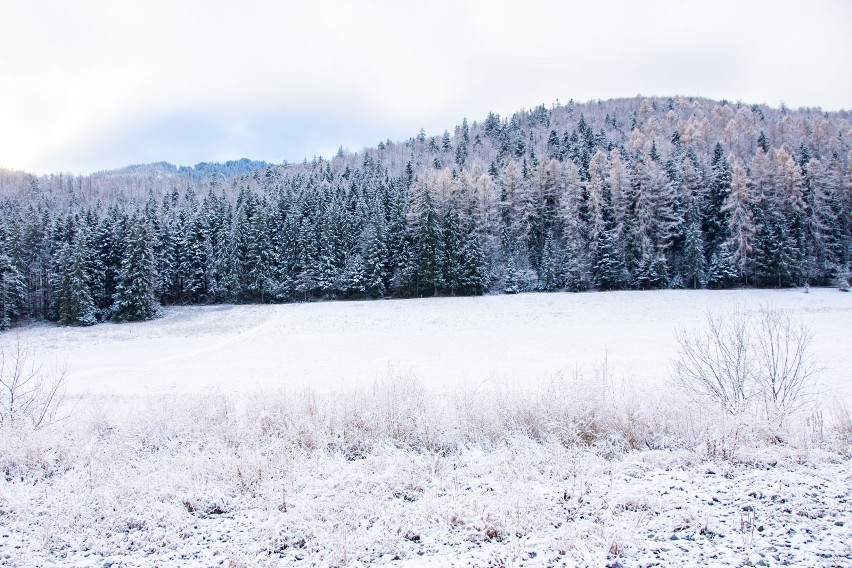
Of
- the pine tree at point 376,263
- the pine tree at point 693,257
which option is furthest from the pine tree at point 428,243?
the pine tree at point 693,257

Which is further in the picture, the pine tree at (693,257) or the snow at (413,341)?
the pine tree at (693,257)

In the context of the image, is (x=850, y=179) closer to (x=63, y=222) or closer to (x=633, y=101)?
(x=63, y=222)

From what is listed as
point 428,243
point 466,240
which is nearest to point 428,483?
point 428,243

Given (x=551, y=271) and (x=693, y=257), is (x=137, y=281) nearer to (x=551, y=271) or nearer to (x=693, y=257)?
(x=551, y=271)

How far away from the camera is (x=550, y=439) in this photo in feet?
24.7

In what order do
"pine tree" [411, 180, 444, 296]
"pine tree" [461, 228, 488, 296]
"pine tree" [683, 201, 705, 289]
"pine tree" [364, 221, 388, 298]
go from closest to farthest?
"pine tree" [683, 201, 705, 289], "pine tree" [461, 228, 488, 296], "pine tree" [411, 180, 444, 296], "pine tree" [364, 221, 388, 298]

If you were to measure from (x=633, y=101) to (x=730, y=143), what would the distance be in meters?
88.2

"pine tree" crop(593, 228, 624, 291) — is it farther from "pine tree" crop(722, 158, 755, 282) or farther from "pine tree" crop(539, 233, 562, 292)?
"pine tree" crop(722, 158, 755, 282)

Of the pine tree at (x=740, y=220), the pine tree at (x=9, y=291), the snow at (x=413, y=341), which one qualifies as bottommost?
the snow at (x=413, y=341)

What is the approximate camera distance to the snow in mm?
21250

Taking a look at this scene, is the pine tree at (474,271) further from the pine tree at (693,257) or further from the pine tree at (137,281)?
the pine tree at (137,281)

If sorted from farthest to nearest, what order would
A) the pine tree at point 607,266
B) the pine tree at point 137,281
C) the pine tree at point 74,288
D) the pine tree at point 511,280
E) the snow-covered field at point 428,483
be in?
the pine tree at point 511,280 < the pine tree at point 607,266 < the pine tree at point 137,281 < the pine tree at point 74,288 < the snow-covered field at point 428,483

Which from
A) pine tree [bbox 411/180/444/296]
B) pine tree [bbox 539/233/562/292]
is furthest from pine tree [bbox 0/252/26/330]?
pine tree [bbox 539/233/562/292]

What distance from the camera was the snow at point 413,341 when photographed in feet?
69.7
